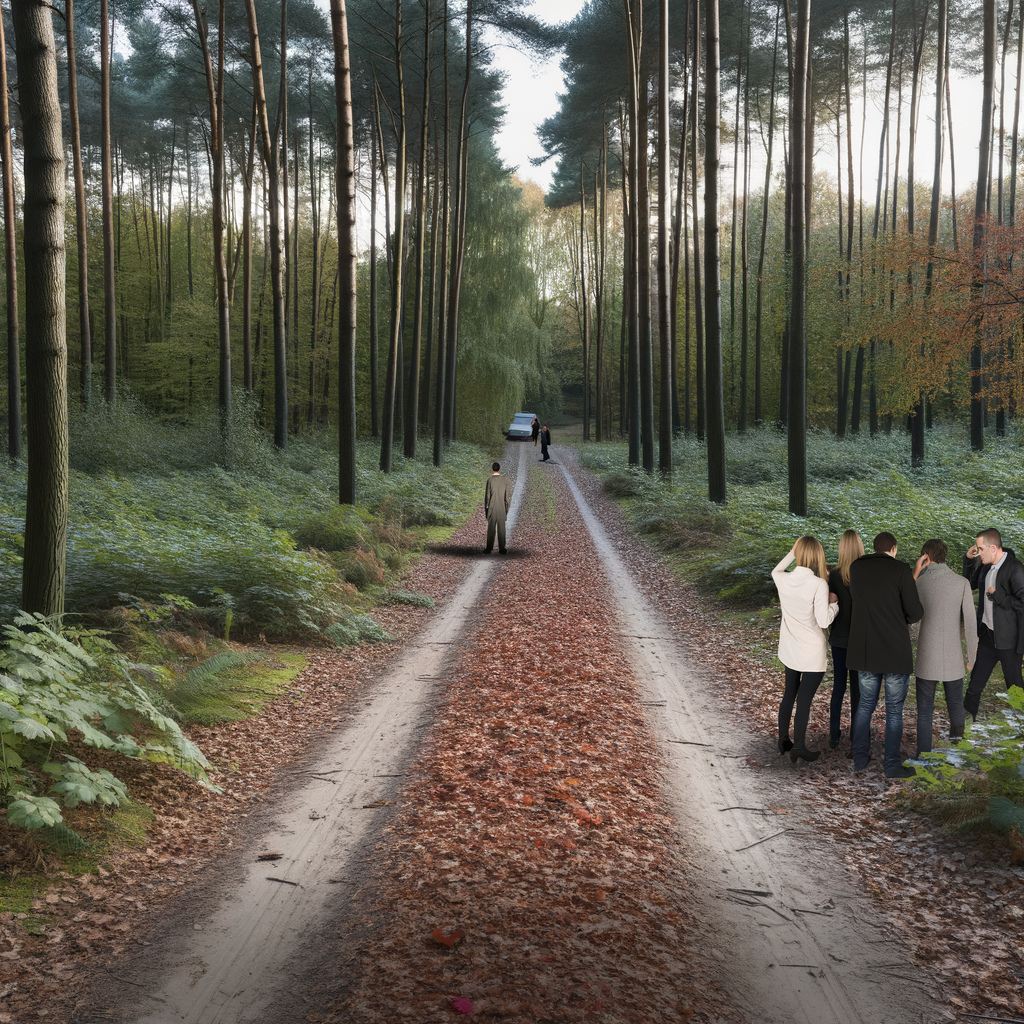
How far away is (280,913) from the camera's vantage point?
3840 mm

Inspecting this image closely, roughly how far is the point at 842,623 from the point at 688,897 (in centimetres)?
277

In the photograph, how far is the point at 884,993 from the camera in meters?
3.32

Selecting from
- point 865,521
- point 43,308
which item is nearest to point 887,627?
point 43,308

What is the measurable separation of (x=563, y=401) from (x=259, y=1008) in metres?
74.4

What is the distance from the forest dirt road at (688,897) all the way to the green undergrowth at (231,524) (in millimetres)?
2838

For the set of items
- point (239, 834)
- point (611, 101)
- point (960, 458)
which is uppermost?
point (611, 101)

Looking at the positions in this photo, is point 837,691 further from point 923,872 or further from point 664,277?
point 664,277

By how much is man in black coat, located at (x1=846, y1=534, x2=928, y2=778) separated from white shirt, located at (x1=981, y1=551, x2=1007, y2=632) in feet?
4.39

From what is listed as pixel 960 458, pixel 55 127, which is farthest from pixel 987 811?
pixel 960 458

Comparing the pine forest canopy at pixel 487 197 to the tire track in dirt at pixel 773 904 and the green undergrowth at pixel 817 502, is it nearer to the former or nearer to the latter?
the green undergrowth at pixel 817 502

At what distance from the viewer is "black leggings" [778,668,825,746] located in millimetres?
5887

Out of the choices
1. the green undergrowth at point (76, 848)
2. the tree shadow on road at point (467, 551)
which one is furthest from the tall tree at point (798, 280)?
the green undergrowth at point (76, 848)

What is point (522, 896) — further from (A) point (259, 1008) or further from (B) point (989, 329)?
(B) point (989, 329)

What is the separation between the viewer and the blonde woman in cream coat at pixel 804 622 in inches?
227
